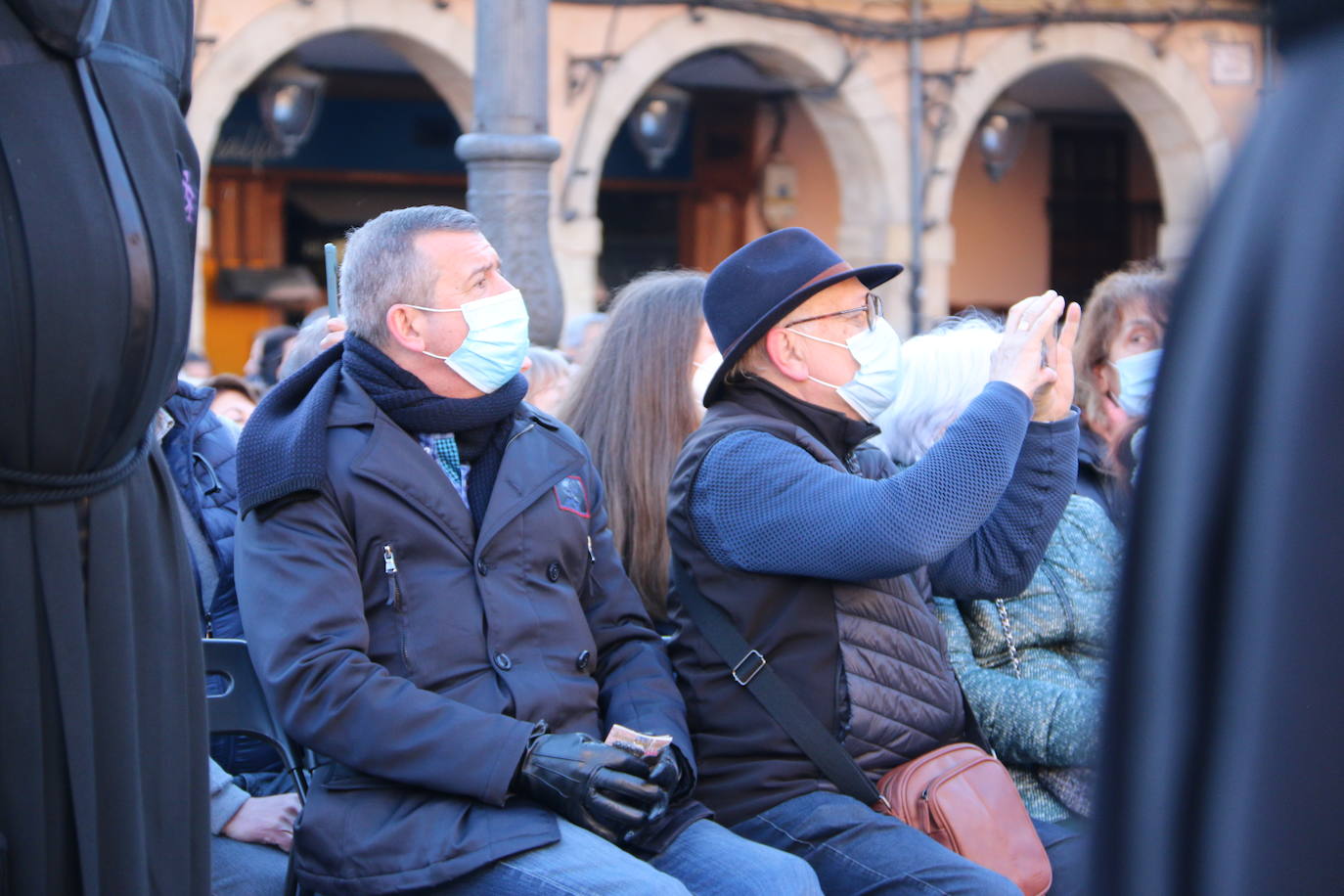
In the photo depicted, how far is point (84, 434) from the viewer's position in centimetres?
163

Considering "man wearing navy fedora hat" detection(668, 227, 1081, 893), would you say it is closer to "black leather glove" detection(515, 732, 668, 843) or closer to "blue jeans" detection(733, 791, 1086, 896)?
"blue jeans" detection(733, 791, 1086, 896)

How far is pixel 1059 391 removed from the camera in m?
3.29

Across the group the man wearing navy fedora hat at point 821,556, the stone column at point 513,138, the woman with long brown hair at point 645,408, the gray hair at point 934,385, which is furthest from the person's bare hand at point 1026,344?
the stone column at point 513,138

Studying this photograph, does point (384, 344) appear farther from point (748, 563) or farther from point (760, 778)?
point (760, 778)

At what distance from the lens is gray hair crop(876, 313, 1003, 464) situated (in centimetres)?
373

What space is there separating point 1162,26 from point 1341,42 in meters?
14.1

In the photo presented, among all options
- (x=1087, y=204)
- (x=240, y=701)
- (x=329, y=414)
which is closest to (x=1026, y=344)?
(x=329, y=414)

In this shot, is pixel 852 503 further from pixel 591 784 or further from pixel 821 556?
pixel 591 784

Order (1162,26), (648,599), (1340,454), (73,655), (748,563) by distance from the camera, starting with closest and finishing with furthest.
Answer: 1. (1340,454)
2. (73,655)
3. (748,563)
4. (648,599)
5. (1162,26)

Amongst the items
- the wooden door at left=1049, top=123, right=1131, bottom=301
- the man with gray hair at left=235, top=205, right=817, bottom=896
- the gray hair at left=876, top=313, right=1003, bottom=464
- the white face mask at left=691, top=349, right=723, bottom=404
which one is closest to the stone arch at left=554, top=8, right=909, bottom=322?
the wooden door at left=1049, top=123, right=1131, bottom=301

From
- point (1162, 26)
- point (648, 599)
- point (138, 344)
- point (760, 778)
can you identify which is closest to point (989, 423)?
point (760, 778)

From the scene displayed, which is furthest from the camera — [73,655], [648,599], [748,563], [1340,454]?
[648,599]

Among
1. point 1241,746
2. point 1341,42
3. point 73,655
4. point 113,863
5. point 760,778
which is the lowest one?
point 760,778

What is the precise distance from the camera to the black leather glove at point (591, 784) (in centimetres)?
252
